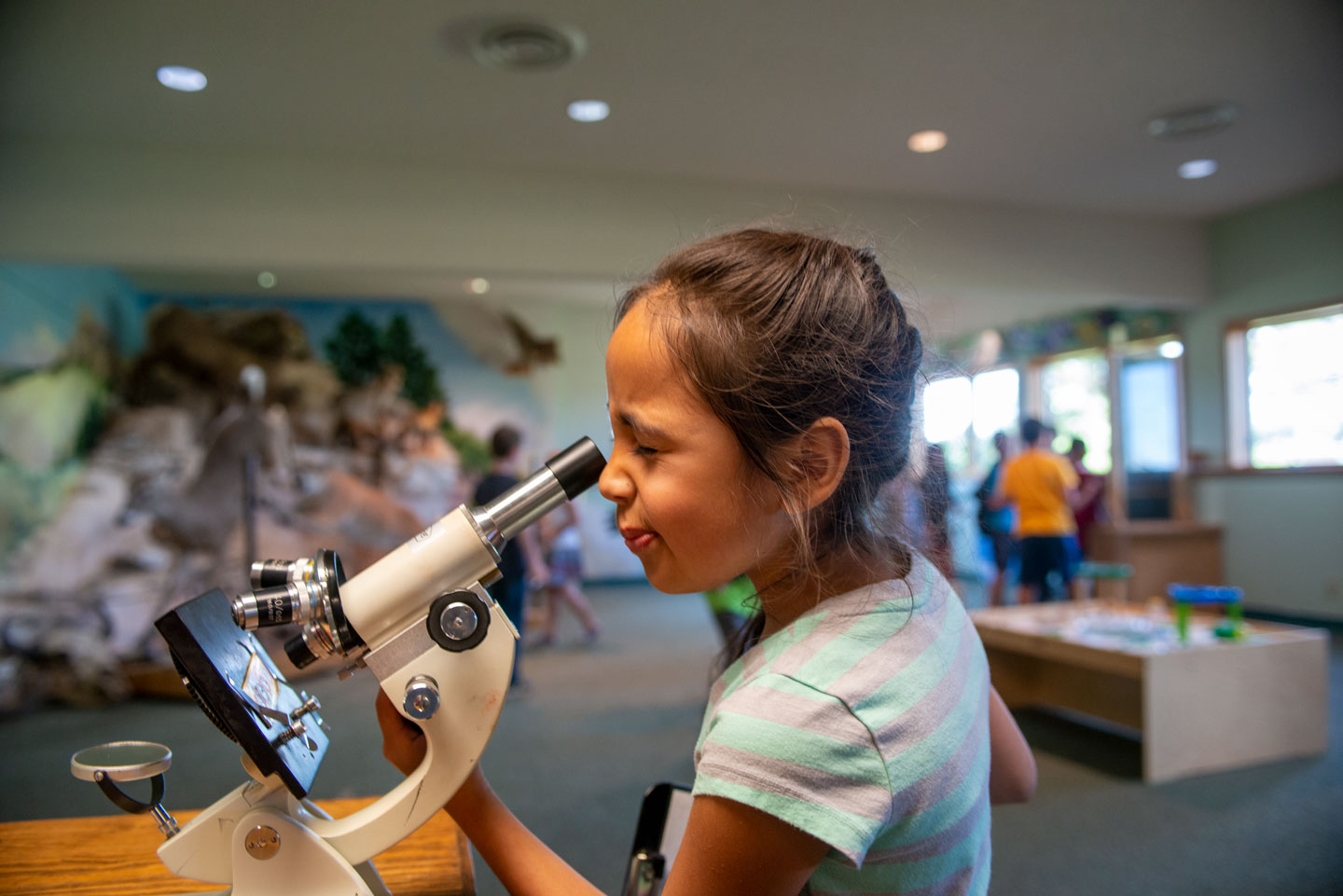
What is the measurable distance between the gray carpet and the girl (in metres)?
0.39

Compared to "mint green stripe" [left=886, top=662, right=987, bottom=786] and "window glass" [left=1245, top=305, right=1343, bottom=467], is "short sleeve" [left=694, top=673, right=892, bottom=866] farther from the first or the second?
"window glass" [left=1245, top=305, right=1343, bottom=467]

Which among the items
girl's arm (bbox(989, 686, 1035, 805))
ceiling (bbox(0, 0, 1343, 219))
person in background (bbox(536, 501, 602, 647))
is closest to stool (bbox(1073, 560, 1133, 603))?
ceiling (bbox(0, 0, 1343, 219))

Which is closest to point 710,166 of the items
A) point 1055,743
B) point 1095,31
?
point 1095,31

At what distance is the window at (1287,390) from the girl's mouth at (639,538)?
6.15m

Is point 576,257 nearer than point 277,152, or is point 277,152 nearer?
point 277,152

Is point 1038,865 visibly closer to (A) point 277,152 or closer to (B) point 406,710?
(B) point 406,710

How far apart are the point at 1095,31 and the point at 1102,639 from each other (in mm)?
2260

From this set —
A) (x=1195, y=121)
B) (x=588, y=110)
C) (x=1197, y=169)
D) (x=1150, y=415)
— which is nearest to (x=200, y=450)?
(x=588, y=110)

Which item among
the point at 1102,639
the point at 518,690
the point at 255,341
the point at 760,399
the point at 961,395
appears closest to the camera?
the point at 760,399

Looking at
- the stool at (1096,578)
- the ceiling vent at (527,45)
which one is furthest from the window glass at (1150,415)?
the ceiling vent at (527,45)

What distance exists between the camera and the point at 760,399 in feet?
2.13

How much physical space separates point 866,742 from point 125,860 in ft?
2.71

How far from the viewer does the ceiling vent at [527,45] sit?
302 cm

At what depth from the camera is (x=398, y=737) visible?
28.2 inches
